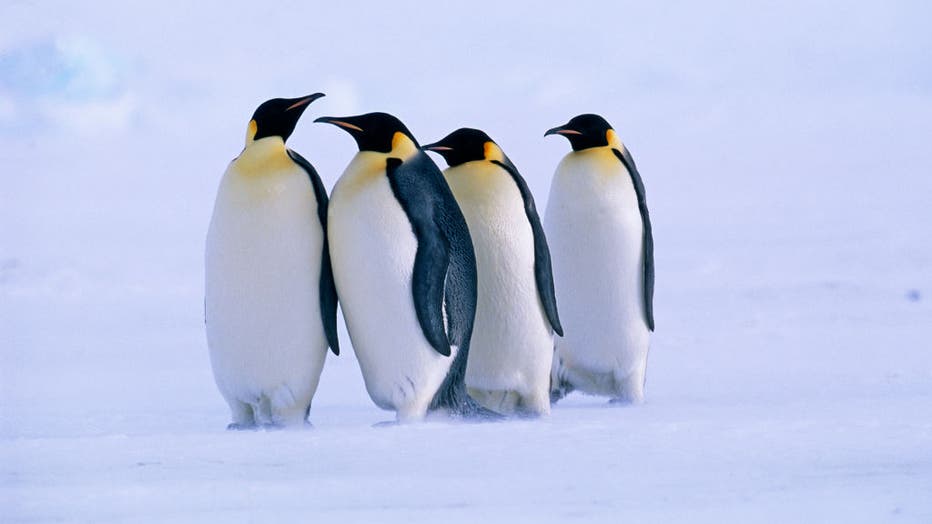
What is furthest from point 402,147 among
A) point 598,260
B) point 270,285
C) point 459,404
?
point 598,260

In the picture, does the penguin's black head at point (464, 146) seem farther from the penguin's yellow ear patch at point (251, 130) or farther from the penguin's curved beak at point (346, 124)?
the penguin's yellow ear patch at point (251, 130)

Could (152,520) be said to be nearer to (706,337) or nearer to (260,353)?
(260,353)

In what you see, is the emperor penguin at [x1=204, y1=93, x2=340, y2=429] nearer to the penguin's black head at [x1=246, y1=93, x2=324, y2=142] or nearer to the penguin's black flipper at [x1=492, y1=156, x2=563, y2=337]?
the penguin's black head at [x1=246, y1=93, x2=324, y2=142]

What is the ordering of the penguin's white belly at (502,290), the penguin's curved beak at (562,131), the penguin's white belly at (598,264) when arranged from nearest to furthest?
the penguin's white belly at (502,290) < the penguin's white belly at (598,264) < the penguin's curved beak at (562,131)

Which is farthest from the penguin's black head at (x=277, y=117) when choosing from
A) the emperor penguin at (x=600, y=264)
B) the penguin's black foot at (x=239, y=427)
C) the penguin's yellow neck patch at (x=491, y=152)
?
the emperor penguin at (x=600, y=264)

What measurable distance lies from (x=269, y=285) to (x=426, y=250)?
0.50m

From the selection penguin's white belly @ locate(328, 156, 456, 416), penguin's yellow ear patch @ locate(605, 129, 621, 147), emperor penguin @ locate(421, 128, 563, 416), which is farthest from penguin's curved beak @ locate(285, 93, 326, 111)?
penguin's yellow ear patch @ locate(605, 129, 621, 147)

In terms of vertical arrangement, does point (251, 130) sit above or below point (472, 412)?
above

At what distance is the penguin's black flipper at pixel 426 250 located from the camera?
439 centimetres

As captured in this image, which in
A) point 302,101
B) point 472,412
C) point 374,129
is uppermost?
point 302,101

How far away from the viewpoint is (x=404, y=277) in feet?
14.4

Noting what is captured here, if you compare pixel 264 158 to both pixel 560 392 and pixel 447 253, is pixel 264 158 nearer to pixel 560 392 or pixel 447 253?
pixel 447 253

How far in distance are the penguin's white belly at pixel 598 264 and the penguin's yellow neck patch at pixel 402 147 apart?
101cm

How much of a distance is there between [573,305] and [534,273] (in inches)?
23.7
